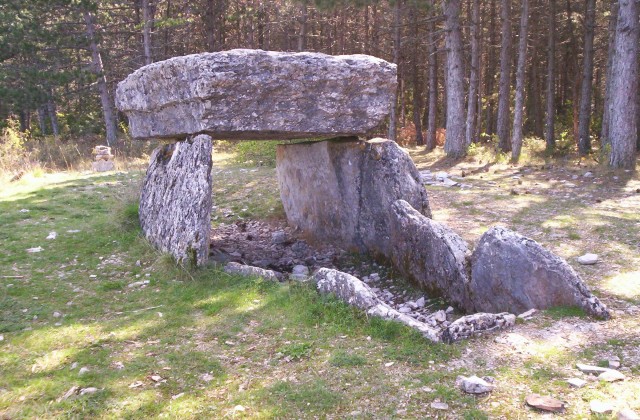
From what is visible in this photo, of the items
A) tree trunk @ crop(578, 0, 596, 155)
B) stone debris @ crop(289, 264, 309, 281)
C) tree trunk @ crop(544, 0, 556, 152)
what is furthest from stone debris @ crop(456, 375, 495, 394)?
tree trunk @ crop(544, 0, 556, 152)

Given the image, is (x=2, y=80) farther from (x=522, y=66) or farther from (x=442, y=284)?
(x=442, y=284)

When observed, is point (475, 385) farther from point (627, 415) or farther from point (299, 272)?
point (299, 272)

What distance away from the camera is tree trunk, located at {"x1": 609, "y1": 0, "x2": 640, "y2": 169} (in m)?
10.8

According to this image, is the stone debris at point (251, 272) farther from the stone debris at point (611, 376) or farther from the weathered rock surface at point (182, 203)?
the stone debris at point (611, 376)

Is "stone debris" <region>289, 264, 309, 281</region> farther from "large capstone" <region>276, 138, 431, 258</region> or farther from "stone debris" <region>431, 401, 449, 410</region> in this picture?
"stone debris" <region>431, 401, 449, 410</region>

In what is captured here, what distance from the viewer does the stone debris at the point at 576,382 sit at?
312cm

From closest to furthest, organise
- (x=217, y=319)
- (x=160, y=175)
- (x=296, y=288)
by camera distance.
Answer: (x=217, y=319)
(x=296, y=288)
(x=160, y=175)

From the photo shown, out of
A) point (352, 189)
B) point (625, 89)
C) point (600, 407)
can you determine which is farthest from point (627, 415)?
point (625, 89)

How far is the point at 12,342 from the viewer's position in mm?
4082

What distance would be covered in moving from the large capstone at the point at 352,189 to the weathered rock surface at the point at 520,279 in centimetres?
170

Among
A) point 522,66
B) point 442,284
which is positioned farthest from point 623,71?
point 442,284

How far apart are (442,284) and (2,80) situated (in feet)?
69.6

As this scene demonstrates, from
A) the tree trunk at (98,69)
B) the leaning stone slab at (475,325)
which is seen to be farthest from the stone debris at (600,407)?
the tree trunk at (98,69)

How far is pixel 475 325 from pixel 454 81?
469 inches
